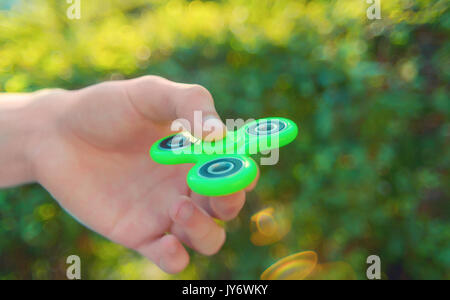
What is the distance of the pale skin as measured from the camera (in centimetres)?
170

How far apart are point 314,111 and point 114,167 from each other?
1095 millimetres

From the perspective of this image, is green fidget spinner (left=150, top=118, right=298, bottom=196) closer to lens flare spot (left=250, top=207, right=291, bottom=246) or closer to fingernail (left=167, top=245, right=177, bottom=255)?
fingernail (left=167, top=245, right=177, bottom=255)

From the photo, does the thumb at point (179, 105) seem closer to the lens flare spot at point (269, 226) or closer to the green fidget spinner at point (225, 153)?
the green fidget spinner at point (225, 153)

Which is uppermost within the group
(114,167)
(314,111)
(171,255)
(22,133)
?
(314,111)

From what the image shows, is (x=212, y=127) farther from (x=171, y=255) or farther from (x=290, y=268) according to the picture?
(x=290, y=268)

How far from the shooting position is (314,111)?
2.02m

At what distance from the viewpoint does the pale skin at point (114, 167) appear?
170 cm

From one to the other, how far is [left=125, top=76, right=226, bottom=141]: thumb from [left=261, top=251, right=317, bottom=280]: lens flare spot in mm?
1051

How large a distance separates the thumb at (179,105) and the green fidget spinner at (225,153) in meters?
0.06
